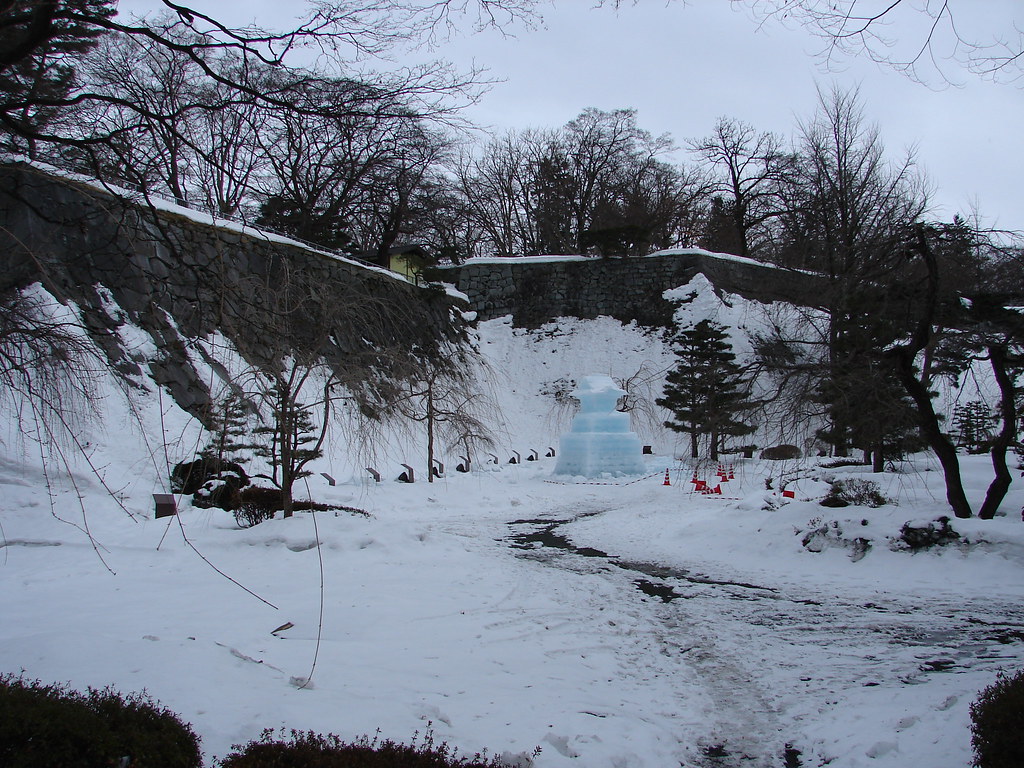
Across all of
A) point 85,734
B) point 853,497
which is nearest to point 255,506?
point 85,734

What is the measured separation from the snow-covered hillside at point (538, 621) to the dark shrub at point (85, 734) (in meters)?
0.53

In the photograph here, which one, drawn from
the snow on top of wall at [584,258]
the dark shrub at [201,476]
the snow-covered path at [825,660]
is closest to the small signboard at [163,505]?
the dark shrub at [201,476]

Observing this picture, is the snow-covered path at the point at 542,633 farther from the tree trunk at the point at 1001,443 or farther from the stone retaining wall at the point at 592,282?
the stone retaining wall at the point at 592,282

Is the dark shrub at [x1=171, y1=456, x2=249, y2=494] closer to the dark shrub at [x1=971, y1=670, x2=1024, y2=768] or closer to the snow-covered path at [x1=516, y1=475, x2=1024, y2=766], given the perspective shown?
the snow-covered path at [x1=516, y1=475, x2=1024, y2=766]

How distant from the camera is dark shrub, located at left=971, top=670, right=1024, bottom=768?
237 cm

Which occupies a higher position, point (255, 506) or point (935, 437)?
point (935, 437)

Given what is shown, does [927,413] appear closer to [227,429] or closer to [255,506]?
[255,506]

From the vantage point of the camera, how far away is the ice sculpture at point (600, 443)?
57.8ft

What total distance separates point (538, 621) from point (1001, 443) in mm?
6138

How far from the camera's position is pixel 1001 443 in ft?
25.3

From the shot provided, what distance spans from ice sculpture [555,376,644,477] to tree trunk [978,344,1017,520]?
1030 cm

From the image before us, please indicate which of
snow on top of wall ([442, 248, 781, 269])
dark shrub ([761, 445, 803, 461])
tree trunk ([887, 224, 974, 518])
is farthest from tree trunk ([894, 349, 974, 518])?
snow on top of wall ([442, 248, 781, 269])

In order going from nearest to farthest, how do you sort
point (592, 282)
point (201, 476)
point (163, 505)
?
point (163, 505) → point (201, 476) → point (592, 282)

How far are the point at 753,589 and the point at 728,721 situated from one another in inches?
127
